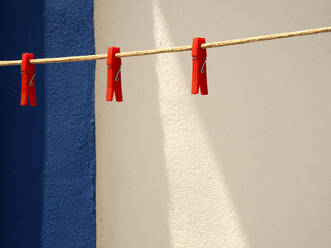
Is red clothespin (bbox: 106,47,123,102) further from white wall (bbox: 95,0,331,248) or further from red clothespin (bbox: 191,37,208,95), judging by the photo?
white wall (bbox: 95,0,331,248)

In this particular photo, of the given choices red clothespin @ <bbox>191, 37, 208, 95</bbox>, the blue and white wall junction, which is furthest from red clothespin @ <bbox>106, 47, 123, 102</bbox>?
the blue and white wall junction

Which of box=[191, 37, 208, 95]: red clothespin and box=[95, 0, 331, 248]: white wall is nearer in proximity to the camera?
box=[191, 37, 208, 95]: red clothespin

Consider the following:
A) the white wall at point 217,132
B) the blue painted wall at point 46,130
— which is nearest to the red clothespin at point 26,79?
the blue painted wall at point 46,130

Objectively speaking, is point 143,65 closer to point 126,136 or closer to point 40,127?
point 126,136

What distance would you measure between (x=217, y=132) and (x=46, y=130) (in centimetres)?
79

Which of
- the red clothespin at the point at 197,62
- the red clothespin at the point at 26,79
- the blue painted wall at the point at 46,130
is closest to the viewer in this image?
the red clothespin at the point at 197,62

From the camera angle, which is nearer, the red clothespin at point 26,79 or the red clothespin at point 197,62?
the red clothespin at point 197,62

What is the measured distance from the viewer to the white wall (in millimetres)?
2229

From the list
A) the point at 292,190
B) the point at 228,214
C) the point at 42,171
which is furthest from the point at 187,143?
the point at 42,171

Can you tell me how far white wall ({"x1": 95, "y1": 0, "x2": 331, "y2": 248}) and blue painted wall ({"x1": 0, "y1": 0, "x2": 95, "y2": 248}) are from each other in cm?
14

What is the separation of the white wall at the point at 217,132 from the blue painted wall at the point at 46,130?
0.14 meters

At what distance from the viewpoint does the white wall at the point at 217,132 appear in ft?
7.31

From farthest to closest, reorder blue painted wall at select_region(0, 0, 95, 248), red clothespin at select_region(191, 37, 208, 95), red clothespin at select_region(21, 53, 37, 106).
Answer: blue painted wall at select_region(0, 0, 95, 248) → red clothespin at select_region(21, 53, 37, 106) → red clothespin at select_region(191, 37, 208, 95)

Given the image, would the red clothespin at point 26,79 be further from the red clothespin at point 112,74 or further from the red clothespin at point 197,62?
the red clothespin at point 197,62
